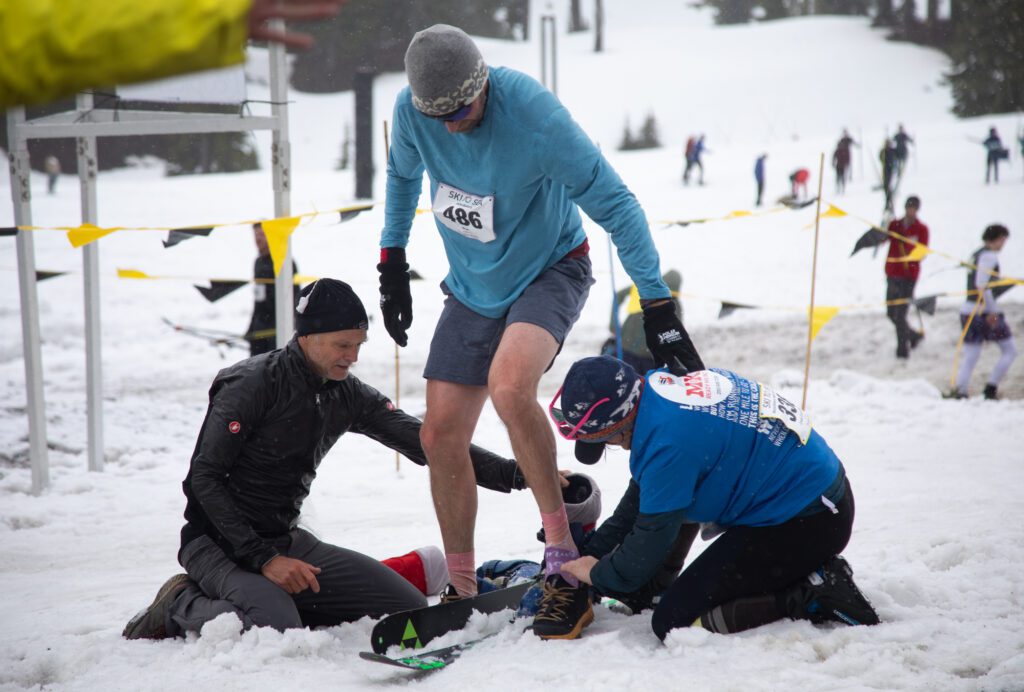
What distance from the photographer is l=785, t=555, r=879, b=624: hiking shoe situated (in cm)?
277

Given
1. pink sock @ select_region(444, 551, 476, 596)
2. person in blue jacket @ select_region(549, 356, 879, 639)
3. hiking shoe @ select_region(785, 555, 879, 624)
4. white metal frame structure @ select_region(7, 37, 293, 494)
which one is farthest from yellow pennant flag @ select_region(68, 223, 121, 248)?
hiking shoe @ select_region(785, 555, 879, 624)

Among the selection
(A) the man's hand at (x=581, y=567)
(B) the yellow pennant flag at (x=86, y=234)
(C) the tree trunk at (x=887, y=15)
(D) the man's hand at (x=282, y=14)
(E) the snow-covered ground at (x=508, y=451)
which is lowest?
(E) the snow-covered ground at (x=508, y=451)

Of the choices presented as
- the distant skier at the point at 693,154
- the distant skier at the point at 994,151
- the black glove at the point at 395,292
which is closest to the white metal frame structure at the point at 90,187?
the black glove at the point at 395,292

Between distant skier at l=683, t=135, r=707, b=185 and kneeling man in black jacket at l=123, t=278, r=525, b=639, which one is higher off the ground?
distant skier at l=683, t=135, r=707, b=185

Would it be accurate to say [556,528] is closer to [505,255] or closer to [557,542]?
[557,542]

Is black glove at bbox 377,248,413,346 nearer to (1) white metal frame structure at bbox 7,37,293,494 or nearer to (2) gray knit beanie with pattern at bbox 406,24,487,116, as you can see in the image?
(2) gray knit beanie with pattern at bbox 406,24,487,116

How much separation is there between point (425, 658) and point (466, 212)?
1.44 metres

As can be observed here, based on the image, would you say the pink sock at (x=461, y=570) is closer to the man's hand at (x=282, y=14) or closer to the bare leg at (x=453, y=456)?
the bare leg at (x=453, y=456)

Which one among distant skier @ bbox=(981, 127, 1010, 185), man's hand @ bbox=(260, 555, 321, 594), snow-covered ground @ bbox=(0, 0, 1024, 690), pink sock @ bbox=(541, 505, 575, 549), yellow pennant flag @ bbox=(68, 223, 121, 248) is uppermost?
distant skier @ bbox=(981, 127, 1010, 185)

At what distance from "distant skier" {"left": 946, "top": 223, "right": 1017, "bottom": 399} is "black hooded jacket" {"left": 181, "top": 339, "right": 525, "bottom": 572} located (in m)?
5.99

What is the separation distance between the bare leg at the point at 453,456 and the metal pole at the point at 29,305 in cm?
305

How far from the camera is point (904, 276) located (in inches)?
393

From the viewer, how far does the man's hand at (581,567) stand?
2.87 meters

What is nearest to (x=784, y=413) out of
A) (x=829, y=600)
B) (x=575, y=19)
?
(x=829, y=600)
